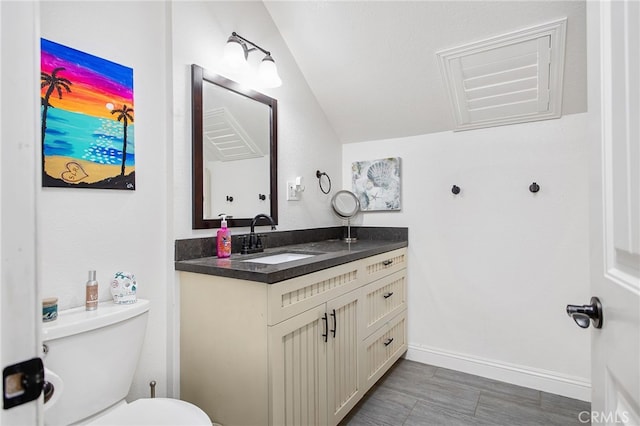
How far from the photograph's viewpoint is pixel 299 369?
139 centimetres

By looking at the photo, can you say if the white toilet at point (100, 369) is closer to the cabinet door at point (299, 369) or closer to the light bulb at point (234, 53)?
the cabinet door at point (299, 369)

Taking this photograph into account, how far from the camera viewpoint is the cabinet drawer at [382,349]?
1920mm

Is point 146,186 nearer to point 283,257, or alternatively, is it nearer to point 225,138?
point 225,138

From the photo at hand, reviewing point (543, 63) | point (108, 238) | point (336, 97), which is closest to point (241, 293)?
point (108, 238)

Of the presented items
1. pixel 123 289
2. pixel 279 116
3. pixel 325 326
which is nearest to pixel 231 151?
pixel 279 116

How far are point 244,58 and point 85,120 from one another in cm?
87

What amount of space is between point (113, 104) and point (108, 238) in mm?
553

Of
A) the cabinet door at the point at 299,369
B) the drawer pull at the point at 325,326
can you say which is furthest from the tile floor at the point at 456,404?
the drawer pull at the point at 325,326

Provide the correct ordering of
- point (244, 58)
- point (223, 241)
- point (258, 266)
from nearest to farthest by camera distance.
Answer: point (258, 266) → point (223, 241) → point (244, 58)

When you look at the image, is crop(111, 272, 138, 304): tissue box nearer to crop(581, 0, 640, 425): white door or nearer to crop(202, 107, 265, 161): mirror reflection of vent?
crop(202, 107, 265, 161): mirror reflection of vent

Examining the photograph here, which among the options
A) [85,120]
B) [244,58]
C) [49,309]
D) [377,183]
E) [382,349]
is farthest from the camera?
[377,183]

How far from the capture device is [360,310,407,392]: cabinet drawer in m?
1.92

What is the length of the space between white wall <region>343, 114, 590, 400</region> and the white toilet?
1.90m

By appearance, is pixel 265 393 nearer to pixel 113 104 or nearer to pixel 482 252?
pixel 113 104
